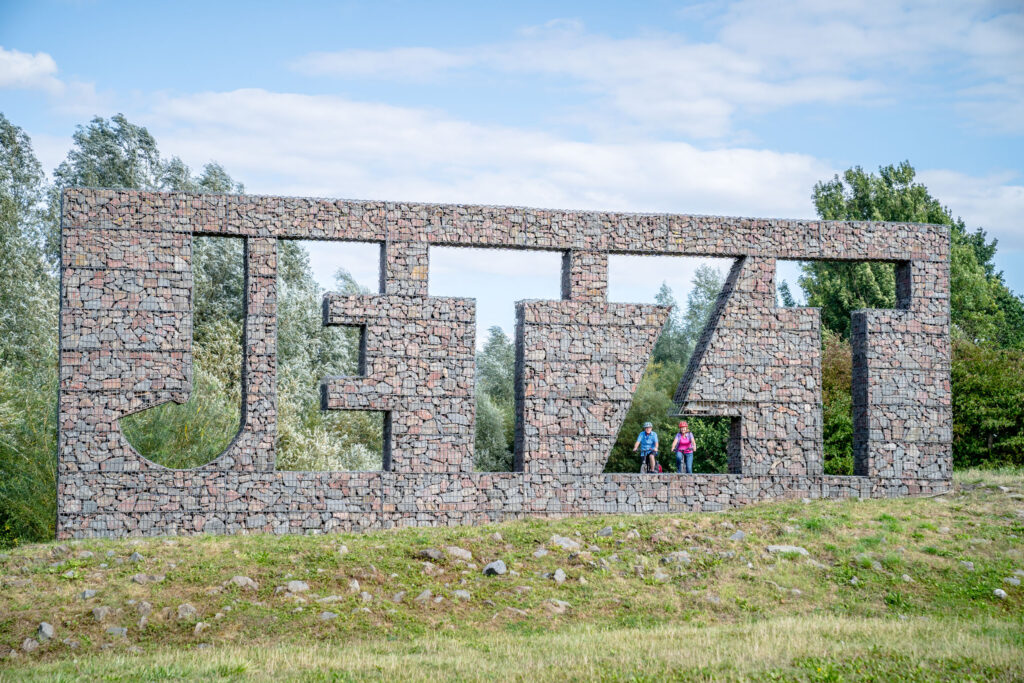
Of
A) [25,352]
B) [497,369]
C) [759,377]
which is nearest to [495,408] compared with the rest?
[497,369]

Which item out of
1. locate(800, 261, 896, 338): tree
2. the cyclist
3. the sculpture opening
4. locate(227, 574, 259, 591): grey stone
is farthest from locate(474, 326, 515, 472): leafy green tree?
locate(227, 574, 259, 591): grey stone

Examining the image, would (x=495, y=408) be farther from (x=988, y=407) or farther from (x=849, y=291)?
(x=988, y=407)

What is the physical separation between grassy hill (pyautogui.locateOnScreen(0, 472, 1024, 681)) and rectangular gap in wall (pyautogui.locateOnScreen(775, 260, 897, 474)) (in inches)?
376

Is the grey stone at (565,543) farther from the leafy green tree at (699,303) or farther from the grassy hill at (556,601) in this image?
the leafy green tree at (699,303)

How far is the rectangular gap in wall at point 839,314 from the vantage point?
27938 millimetres

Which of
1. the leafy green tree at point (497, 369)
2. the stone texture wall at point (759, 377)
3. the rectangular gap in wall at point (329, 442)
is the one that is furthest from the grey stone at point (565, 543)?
the leafy green tree at point (497, 369)

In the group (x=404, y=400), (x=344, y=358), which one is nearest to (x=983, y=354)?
(x=404, y=400)

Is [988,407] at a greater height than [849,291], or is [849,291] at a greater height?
[849,291]

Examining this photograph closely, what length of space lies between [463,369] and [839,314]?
25081mm

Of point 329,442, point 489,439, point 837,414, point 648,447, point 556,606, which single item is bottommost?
point 556,606

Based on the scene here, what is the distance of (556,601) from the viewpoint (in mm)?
14367

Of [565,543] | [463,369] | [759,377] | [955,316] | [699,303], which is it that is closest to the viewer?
[565,543]

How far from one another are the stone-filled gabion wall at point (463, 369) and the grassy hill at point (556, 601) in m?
0.88

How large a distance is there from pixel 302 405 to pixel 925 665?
23.8 metres
